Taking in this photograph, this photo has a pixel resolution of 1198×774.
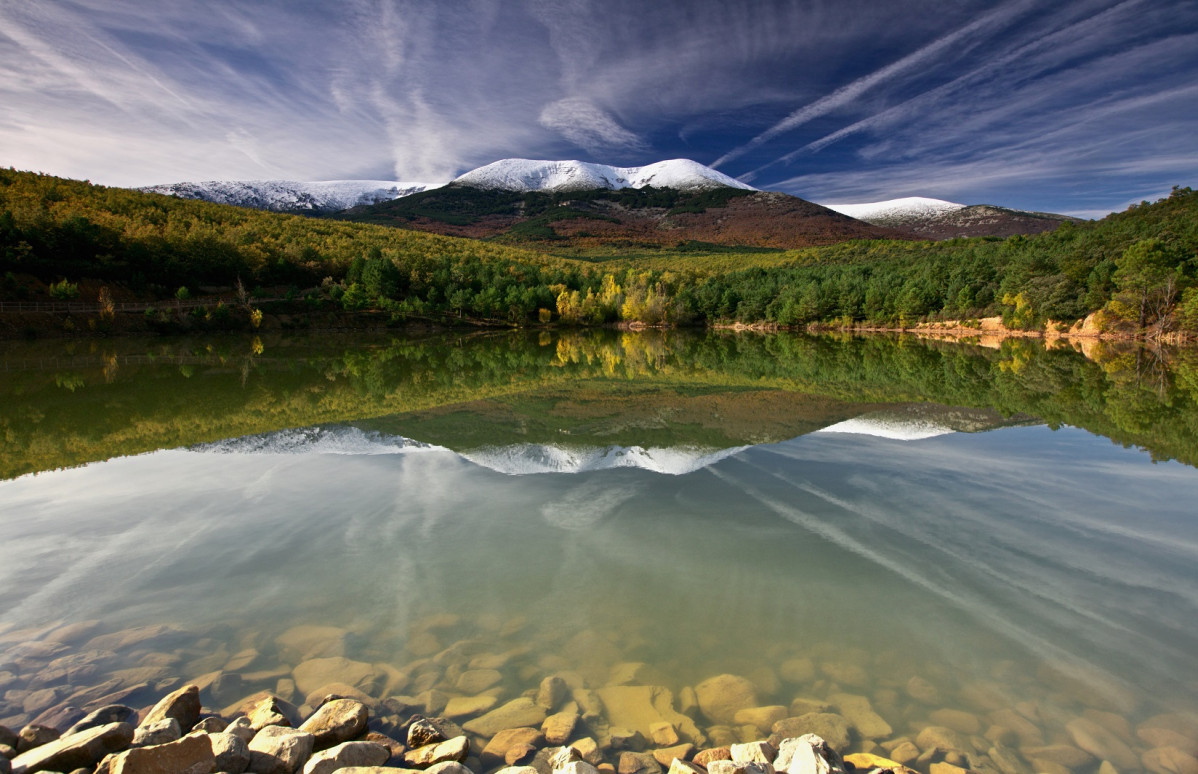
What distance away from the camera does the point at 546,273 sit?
71500 mm

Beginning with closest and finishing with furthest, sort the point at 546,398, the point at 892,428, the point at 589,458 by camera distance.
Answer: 1. the point at 589,458
2. the point at 892,428
3. the point at 546,398

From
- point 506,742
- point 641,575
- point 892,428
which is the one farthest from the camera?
point 892,428

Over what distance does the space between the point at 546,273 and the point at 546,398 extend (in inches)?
2280

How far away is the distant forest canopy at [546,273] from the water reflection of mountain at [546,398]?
1727 centimetres

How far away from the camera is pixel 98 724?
3.32m

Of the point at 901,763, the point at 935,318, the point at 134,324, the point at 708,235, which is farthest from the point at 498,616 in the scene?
the point at 708,235

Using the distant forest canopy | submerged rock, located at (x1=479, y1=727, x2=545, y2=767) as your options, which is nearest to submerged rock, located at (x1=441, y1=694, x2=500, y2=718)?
submerged rock, located at (x1=479, y1=727, x2=545, y2=767)

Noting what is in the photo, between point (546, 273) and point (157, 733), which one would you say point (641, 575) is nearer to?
point (157, 733)

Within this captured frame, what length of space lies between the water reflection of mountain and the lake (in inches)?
8.3

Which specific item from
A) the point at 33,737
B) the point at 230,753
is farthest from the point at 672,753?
the point at 33,737

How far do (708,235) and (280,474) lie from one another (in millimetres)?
139587

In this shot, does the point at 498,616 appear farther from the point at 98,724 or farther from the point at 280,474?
the point at 280,474

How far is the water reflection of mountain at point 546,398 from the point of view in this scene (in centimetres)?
1088

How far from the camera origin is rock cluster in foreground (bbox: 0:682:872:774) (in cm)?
284
